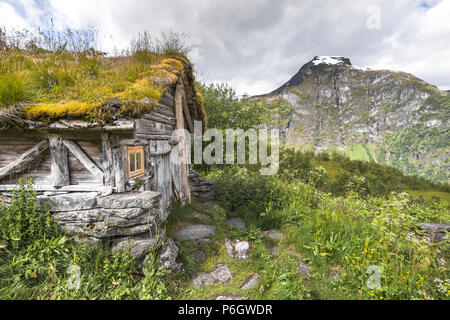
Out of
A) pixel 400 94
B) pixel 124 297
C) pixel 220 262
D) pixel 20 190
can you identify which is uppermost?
pixel 400 94

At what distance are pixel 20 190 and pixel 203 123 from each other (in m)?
6.47

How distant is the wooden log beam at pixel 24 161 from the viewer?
10.5 ft

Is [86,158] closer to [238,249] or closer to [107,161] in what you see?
[107,161]

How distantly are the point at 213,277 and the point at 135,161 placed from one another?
2874 millimetres

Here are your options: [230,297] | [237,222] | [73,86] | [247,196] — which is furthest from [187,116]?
[230,297]

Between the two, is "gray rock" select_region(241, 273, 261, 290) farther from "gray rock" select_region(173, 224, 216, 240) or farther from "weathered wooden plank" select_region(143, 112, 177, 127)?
"weathered wooden plank" select_region(143, 112, 177, 127)

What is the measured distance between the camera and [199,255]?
4.11 metres

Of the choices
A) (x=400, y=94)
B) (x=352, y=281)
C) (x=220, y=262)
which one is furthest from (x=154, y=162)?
(x=400, y=94)

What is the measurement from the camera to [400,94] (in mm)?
160000

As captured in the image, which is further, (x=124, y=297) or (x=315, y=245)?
(x=315, y=245)

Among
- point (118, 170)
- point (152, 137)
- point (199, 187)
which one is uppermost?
point (152, 137)

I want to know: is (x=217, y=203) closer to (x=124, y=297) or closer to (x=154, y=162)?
(x=154, y=162)

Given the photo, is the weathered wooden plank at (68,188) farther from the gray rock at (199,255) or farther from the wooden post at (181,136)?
the wooden post at (181,136)

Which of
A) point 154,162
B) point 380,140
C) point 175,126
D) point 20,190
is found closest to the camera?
point 20,190
